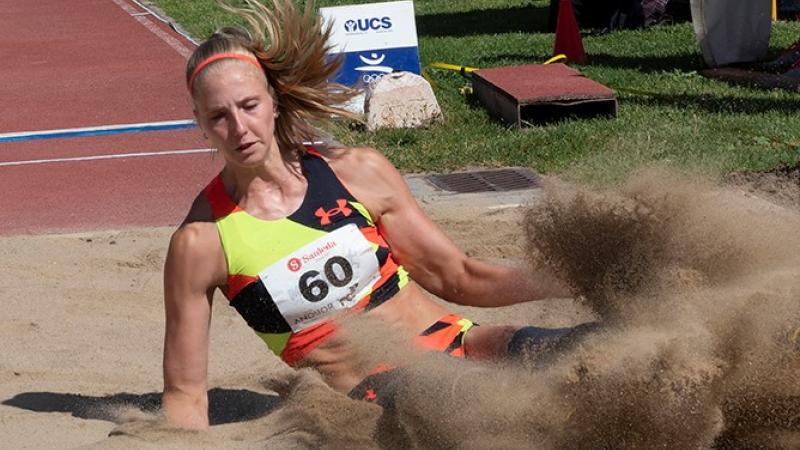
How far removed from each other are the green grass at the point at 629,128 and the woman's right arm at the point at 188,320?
7.04 feet

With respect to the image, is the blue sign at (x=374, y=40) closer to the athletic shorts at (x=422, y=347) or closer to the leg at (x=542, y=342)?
the athletic shorts at (x=422, y=347)

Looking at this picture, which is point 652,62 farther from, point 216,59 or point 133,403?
point 216,59

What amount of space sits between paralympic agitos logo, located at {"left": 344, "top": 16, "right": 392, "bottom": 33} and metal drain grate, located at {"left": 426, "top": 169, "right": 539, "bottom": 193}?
231 cm

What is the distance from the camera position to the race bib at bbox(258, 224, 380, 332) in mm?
3848

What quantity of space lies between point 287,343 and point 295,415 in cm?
21

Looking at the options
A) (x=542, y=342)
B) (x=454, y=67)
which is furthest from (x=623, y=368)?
(x=454, y=67)

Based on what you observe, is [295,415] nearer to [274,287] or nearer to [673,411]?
[274,287]

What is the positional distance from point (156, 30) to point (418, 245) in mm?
11884

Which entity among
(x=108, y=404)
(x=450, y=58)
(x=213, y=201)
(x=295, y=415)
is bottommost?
(x=450, y=58)

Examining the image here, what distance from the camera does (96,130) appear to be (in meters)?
9.93

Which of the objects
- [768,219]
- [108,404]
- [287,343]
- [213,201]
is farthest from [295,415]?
[768,219]

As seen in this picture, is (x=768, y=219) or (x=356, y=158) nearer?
(x=768, y=219)

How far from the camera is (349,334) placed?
3.89 metres

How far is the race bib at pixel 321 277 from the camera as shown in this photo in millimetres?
3848
